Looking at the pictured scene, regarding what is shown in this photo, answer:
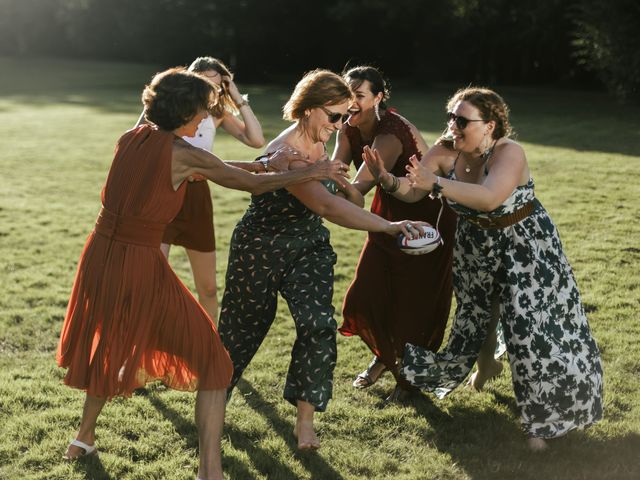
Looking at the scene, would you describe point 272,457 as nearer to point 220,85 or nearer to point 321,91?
point 321,91

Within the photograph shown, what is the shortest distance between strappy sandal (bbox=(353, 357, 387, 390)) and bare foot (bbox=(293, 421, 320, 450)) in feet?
3.31

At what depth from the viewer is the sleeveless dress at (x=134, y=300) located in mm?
4168

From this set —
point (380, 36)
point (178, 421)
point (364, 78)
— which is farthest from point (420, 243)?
point (380, 36)

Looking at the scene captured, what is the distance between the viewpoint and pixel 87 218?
39.0 ft

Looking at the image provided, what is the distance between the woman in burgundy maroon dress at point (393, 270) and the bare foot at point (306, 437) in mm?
930

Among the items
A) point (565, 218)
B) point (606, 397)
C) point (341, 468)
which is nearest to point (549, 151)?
point (565, 218)

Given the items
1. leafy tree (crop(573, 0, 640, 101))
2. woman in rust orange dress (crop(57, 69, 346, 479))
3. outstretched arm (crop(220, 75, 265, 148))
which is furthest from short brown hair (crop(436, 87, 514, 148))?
leafy tree (crop(573, 0, 640, 101))

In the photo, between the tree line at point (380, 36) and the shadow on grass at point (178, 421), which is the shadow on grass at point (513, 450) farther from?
the tree line at point (380, 36)

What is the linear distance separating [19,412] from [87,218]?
22.2 feet

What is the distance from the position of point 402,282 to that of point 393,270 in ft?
0.34

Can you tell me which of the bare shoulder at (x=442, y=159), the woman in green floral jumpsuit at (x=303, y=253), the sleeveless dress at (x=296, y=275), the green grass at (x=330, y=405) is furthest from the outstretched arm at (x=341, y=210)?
the green grass at (x=330, y=405)

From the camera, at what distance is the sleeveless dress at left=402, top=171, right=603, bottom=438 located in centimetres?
491

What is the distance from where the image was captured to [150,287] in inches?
166

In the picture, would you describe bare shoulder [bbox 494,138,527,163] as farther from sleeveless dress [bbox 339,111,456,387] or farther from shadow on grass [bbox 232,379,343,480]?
shadow on grass [bbox 232,379,343,480]
